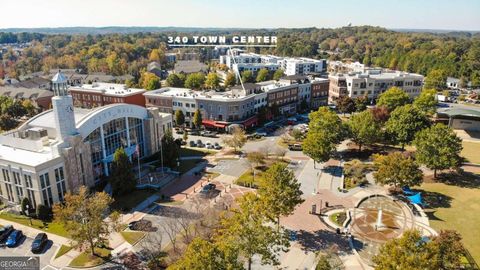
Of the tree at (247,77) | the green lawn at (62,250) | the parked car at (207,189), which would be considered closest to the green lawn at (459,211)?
the parked car at (207,189)

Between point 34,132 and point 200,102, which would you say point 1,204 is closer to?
point 34,132

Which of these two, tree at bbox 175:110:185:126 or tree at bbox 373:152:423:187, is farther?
tree at bbox 175:110:185:126

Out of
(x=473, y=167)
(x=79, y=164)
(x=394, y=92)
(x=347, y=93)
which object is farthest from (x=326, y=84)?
(x=79, y=164)

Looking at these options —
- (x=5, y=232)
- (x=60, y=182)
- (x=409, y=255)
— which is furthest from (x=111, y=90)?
(x=409, y=255)

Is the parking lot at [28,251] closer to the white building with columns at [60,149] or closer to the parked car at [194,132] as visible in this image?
the white building with columns at [60,149]

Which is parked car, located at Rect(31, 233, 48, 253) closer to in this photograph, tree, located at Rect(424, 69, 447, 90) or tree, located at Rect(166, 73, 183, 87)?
tree, located at Rect(166, 73, 183, 87)

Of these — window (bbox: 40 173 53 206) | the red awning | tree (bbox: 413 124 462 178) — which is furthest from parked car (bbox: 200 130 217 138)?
tree (bbox: 413 124 462 178)
